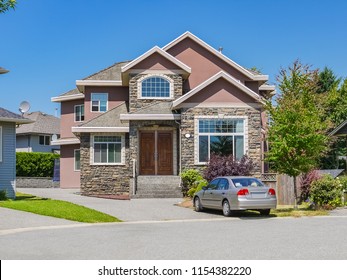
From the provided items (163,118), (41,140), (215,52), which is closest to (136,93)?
(163,118)

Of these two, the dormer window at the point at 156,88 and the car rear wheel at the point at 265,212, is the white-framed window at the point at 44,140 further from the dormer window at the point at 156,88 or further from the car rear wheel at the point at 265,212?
the car rear wheel at the point at 265,212

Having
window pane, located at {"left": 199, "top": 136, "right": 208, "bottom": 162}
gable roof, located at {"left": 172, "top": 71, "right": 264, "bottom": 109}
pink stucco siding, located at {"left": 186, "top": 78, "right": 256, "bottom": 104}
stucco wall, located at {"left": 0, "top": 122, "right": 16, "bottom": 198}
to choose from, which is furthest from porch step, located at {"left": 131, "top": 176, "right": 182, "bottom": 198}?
stucco wall, located at {"left": 0, "top": 122, "right": 16, "bottom": 198}

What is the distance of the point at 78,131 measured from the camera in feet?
102

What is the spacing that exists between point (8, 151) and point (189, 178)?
9.27 metres

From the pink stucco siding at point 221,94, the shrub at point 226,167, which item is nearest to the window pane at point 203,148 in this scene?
the shrub at point 226,167

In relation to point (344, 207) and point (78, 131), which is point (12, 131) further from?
point (344, 207)

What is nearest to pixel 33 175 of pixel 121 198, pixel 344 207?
pixel 121 198

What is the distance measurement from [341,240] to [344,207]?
10715 mm

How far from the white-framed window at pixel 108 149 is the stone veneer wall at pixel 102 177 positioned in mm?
302

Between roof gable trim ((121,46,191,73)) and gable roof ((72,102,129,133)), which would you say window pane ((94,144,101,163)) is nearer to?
gable roof ((72,102,129,133))

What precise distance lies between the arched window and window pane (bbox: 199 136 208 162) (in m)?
4.41

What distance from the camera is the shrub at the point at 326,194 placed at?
2256cm

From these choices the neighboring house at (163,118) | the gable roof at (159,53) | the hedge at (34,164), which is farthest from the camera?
the hedge at (34,164)

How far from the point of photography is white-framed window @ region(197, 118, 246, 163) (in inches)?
1134
